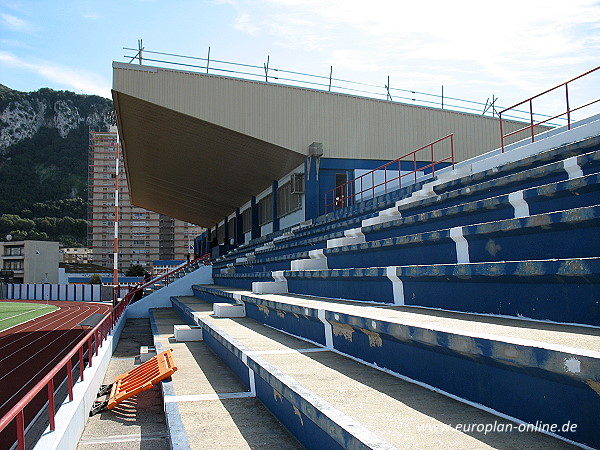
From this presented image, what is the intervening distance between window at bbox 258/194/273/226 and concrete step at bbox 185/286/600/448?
17232 millimetres

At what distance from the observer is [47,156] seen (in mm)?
138375

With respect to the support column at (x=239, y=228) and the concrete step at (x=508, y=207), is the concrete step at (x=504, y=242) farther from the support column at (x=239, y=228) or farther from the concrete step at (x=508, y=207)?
the support column at (x=239, y=228)

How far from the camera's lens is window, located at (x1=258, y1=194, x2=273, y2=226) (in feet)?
70.6

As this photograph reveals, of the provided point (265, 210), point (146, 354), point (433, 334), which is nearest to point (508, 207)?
point (433, 334)

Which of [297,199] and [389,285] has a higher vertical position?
[297,199]

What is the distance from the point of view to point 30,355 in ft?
38.0

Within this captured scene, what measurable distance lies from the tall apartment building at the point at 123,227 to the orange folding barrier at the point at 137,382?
85.5 meters

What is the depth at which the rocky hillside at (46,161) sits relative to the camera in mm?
120250

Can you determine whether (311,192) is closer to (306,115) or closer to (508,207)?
(306,115)

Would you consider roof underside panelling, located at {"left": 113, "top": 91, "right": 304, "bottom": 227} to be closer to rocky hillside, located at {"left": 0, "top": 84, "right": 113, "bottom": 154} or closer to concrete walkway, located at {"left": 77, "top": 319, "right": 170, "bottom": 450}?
concrete walkway, located at {"left": 77, "top": 319, "right": 170, "bottom": 450}

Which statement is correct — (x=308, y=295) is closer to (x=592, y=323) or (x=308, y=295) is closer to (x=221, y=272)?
(x=592, y=323)

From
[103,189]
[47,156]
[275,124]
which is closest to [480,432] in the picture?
[275,124]

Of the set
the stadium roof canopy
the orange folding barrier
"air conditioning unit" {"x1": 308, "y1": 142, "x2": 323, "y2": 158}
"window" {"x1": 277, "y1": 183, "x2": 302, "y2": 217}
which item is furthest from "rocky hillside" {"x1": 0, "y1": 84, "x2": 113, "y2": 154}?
the orange folding barrier

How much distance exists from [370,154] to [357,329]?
13163 millimetres
